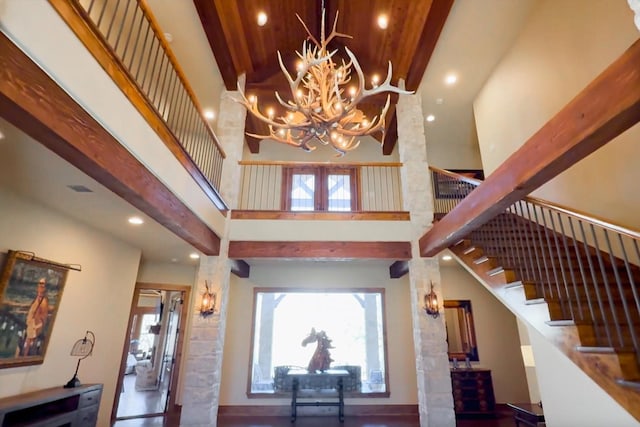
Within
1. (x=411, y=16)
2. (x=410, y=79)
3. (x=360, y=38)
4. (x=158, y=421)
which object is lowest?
(x=158, y=421)

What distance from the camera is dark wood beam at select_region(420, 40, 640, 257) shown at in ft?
5.32

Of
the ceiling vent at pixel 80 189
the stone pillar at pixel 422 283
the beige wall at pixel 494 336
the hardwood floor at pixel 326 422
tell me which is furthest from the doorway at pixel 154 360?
the beige wall at pixel 494 336

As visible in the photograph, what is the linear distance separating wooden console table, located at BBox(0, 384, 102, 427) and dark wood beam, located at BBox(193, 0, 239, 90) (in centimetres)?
509

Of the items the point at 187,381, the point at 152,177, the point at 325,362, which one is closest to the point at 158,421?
the point at 187,381

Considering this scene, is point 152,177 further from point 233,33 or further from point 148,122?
point 233,33

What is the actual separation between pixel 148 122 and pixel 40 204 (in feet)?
6.69

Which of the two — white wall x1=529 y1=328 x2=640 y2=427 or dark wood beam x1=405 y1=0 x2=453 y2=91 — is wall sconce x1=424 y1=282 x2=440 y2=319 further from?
dark wood beam x1=405 y1=0 x2=453 y2=91

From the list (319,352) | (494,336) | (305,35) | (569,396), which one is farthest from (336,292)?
(305,35)

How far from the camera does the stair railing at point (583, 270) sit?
2541mm

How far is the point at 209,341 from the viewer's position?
15.2 feet

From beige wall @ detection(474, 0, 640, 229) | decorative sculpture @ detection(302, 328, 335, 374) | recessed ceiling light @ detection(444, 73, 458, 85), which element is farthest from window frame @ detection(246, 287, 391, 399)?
recessed ceiling light @ detection(444, 73, 458, 85)

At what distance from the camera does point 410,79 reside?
20.1ft

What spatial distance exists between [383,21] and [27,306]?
6562mm

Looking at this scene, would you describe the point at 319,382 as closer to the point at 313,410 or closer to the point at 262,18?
the point at 313,410
